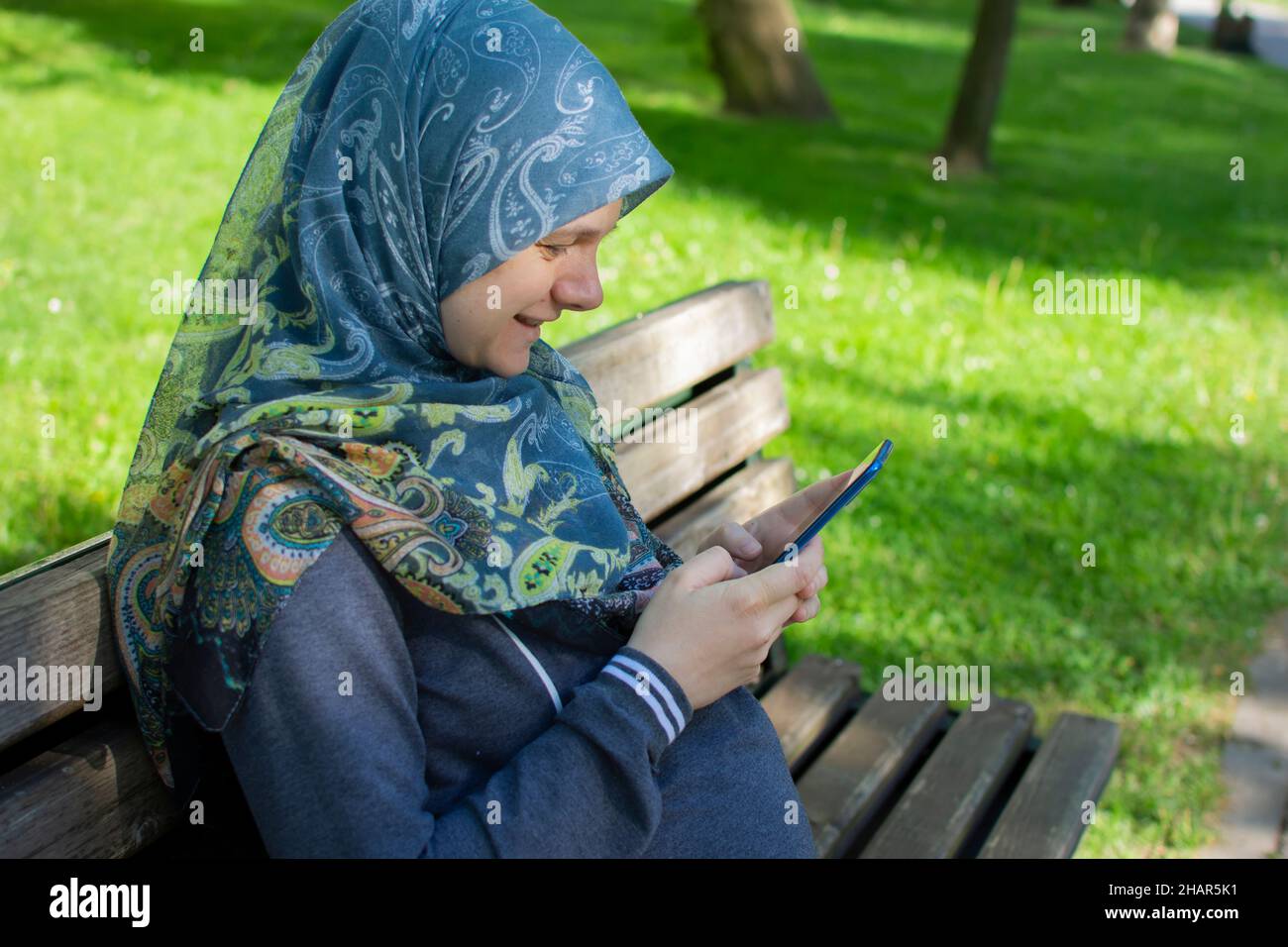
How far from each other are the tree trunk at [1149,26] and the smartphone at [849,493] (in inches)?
857

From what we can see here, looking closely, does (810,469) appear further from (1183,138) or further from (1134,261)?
(1183,138)

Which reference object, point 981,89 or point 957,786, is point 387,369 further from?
point 981,89

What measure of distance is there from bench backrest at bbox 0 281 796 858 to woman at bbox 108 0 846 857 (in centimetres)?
6

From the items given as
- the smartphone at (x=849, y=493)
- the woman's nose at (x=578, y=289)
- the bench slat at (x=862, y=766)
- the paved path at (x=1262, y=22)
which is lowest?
the bench slat at (x=862, y=766)

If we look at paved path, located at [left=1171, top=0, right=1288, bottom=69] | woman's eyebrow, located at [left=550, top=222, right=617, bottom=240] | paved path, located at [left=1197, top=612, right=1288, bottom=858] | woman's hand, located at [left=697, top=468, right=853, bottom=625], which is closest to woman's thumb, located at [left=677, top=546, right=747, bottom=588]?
woman's hand, located at [left=697, top=468, right=853, bottom=625]

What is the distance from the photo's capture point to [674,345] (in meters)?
2.95

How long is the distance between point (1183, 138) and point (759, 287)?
1288cm

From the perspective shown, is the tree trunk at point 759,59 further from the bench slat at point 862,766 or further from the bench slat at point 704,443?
the bench slat at point 862,766

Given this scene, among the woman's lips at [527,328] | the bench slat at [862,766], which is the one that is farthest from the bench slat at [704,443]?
the woman's lips at [527,328]

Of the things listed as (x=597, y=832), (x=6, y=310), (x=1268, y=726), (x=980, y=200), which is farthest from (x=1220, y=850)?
(x=980, y=200)

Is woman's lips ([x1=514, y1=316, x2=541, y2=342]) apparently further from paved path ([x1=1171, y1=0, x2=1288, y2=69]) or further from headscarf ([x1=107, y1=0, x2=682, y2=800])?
paved path ([x1=1171, y1=0, x2=1288, y2=69])

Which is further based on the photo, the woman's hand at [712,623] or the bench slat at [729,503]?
the bench slat at [729,503]

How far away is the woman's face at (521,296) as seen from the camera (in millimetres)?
1839

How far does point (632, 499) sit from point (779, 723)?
73 cm
